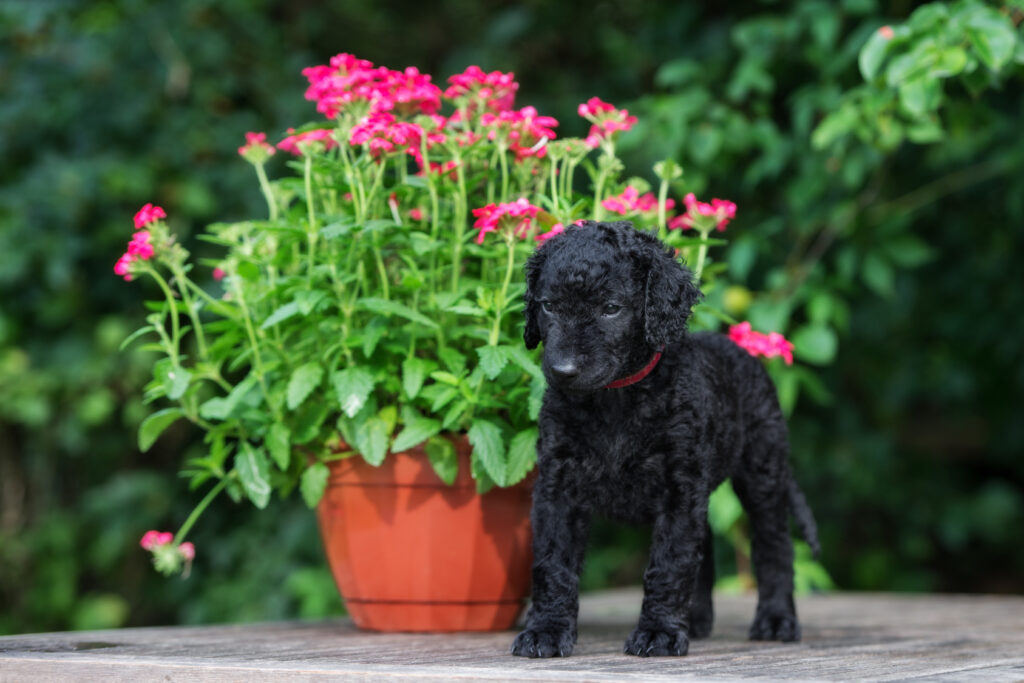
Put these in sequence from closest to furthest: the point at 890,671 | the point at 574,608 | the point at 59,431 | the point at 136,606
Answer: the point at 890,671, the point at 574,608, the point at 59,431, the point at 136,606

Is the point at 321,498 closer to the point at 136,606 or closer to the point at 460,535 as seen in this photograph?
the point at 460,535

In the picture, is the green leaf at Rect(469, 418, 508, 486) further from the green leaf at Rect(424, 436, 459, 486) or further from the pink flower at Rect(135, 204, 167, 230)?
the pink flower at Rect(135, 204, 167, 230)

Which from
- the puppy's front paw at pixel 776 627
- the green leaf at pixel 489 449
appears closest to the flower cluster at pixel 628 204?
the green leaf at pixel 489 449

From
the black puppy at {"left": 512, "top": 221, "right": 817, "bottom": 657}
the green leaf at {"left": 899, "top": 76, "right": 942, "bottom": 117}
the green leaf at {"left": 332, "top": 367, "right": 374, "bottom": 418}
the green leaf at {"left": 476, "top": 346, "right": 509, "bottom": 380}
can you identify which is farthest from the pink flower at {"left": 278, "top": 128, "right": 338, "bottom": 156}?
the green leaf at {"left": 899, "top": 76, "right": 942, "bottom": 117}

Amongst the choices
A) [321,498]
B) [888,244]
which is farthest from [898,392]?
[321,498]

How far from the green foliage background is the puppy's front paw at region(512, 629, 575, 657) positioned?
265 cm

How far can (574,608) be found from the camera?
2.32m

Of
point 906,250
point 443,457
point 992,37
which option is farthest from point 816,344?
point 443,457

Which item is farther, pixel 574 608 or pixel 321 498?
pixel 321 498

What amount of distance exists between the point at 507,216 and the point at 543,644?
3.01 ft

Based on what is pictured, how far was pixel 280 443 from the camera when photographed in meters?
2.74

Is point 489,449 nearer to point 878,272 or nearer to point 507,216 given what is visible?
point 507,216

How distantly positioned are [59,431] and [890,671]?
191 inches

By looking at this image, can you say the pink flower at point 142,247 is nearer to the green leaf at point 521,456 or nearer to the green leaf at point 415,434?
the green leaf at point 415,434
